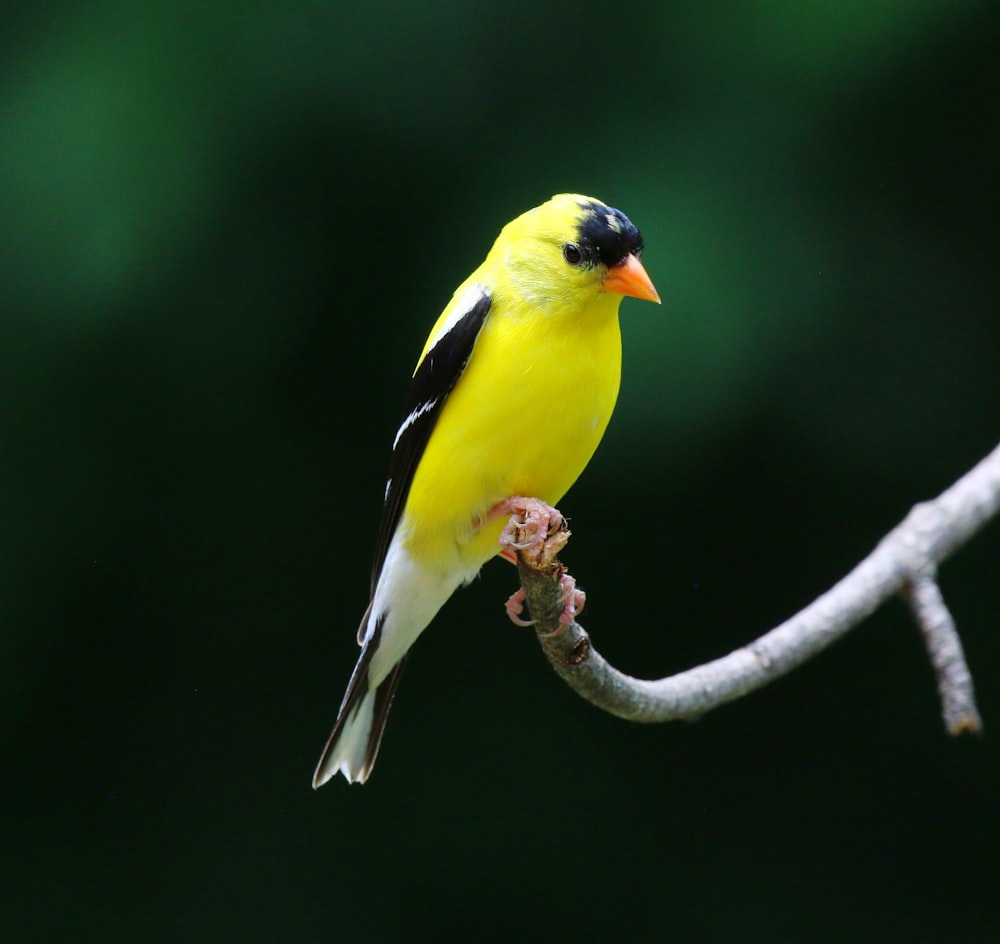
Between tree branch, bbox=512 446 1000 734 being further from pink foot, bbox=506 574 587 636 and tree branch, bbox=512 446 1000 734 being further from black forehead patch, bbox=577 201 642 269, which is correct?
black forehead patch, bbox=577 201 642 269

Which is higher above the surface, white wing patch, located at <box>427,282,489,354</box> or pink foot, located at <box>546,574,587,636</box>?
white wing patch, located at <box>427,282,489,354</box>

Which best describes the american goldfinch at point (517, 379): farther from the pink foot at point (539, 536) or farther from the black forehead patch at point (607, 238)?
the pink foot at point (539, 536)

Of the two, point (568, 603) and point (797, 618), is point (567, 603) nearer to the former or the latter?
point (568, 603)

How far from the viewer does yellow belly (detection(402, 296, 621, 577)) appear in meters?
2.16

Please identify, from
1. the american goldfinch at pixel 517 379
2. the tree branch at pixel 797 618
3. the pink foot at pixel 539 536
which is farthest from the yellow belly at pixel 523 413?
the tree branch at pixel 797 618

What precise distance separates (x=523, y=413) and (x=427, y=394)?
0.88 feet

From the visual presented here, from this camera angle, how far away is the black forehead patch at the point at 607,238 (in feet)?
7.33

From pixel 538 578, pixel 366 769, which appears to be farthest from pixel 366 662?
pixel 538 578

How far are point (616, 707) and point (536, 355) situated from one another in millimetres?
646

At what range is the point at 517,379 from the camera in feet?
7.11

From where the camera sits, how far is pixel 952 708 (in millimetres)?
1632

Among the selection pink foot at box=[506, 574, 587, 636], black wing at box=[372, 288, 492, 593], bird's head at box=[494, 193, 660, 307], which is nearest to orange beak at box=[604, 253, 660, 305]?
bird's head at box=[494, 193, 660, 307]

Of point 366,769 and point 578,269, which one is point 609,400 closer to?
point 578,269

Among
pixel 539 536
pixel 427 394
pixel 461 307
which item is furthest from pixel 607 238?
pixel 539 536
